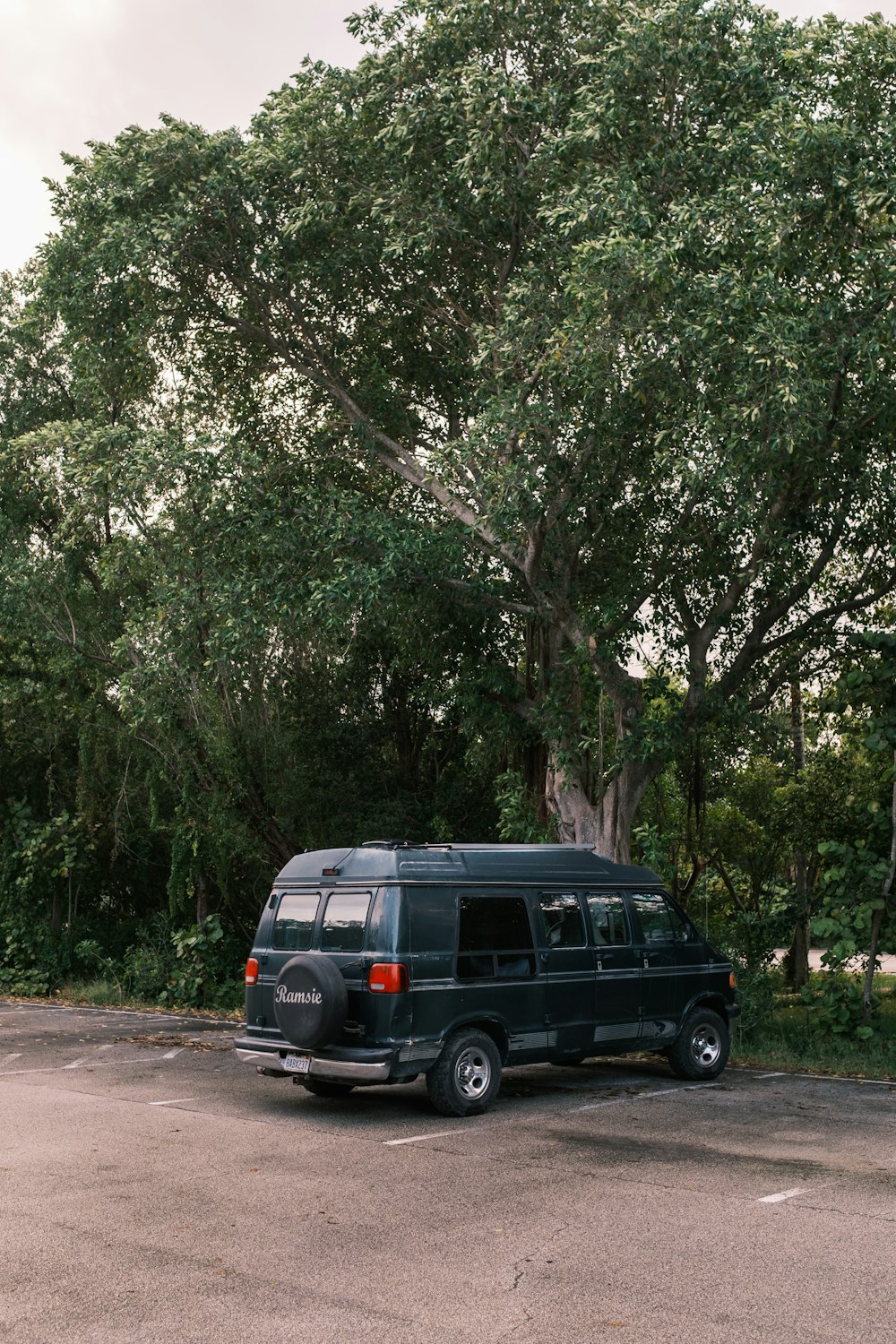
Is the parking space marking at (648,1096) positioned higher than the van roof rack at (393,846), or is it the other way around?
the van roof rack at (393,846)

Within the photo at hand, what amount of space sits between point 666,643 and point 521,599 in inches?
84.0

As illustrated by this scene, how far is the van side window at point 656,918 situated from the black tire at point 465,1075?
231cm

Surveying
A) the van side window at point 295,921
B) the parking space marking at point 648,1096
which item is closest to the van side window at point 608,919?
the parking space marking at point 648,1096

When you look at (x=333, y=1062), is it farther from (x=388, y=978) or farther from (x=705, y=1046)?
(x=705, y=1046)

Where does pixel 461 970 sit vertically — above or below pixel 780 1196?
above

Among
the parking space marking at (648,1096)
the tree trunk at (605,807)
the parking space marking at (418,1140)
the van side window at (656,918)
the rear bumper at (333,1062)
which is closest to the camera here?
the parking space marking at (418,1140)

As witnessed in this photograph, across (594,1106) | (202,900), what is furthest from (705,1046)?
(202,900)

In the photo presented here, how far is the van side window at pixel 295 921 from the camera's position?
430 inches

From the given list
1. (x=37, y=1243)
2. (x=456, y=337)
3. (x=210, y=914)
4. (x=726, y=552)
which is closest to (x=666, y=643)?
(x=726, y=552)

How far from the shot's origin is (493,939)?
35.6ft

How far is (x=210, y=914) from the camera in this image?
21391 millimetres

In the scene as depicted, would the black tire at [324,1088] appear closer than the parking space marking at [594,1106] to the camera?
No

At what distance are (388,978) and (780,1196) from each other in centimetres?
344

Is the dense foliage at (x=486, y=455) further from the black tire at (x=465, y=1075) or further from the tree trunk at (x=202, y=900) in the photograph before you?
the black tire at (x=465, y=1075)
